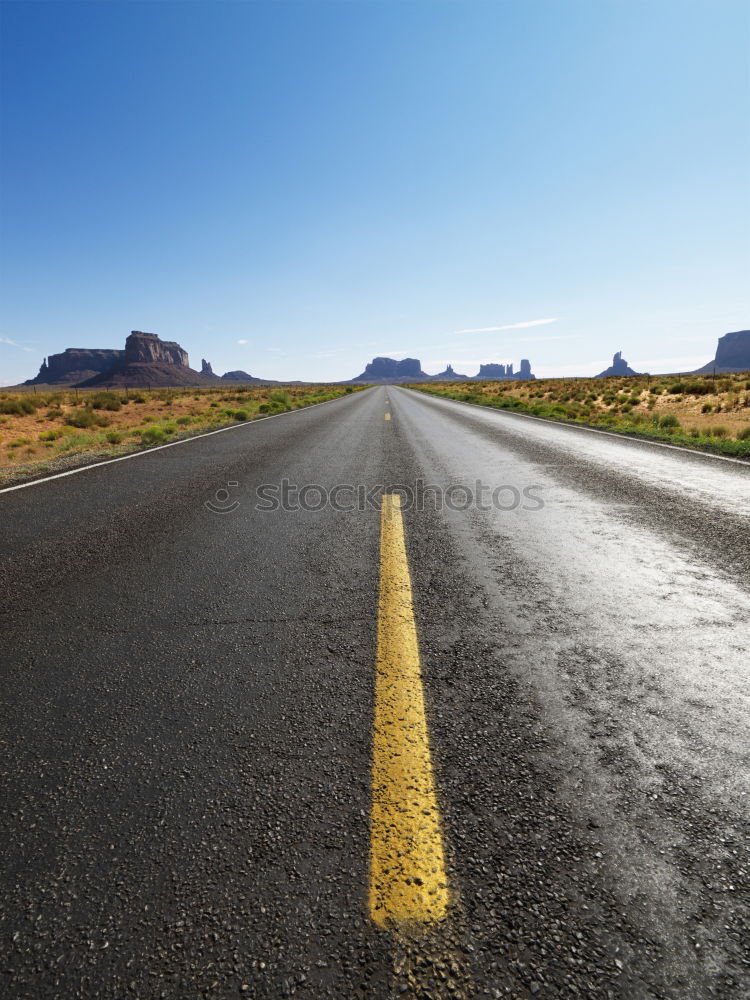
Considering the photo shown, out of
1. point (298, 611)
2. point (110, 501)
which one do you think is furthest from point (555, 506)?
point (110, 501)

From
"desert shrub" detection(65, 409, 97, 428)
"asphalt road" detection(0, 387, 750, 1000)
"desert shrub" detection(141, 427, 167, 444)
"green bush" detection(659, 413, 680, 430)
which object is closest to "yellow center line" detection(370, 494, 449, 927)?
"asphalt road" detection(0, 387, 750, 1000)

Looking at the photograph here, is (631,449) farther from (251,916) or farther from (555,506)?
(251,916)

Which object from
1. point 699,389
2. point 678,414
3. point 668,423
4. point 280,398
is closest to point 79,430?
point 280,398

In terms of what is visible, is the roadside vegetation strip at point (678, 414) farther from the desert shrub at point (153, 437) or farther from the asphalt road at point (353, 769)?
the desert shrub at point (153, 437)

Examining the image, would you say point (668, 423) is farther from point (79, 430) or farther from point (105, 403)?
point (105, 403)

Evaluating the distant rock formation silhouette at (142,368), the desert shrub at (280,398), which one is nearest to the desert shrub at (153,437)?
the desert shrub at (280,398)

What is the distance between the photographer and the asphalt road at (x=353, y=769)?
3.50 feet

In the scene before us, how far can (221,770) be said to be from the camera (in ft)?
5.24

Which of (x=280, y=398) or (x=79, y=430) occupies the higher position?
(x=280, y=398)

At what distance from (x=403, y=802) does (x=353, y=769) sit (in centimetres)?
21

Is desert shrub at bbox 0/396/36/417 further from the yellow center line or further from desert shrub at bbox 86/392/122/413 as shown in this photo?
the yellow center line

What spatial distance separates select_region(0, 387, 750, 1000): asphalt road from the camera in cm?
107

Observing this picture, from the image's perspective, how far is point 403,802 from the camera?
1.43 meters

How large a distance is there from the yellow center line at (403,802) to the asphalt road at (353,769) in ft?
0.12
